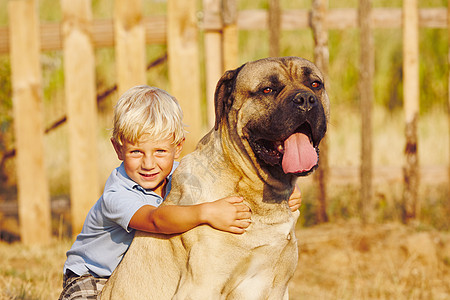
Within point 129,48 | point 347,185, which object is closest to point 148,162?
point 129,48

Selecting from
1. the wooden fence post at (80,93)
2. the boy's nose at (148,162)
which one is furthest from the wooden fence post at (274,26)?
the boy's nose at (148,162)

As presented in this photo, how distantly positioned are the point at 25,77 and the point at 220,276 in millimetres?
3525

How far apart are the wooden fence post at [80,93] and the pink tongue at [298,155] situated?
120 inches

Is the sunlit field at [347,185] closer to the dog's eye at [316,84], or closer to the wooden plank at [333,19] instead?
the wooden plank at [333,19]

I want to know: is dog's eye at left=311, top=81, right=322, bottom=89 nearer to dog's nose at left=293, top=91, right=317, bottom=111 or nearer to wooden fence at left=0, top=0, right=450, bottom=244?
dog's nose at left=293, top=91, right=317, bottom=111

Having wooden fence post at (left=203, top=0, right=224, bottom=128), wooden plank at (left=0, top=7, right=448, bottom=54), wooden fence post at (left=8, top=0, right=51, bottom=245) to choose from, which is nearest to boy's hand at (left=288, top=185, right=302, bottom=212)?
wooden fence post at (left=203, top=0, right=224, bottom=128)

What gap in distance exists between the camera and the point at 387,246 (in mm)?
4988

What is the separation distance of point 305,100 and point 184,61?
9.19 ft

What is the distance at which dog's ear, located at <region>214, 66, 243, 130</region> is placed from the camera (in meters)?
2.72

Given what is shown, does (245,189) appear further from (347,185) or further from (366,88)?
(347,185)

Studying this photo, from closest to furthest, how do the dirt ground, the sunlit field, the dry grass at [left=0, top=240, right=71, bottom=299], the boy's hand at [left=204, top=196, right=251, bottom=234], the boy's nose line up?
the boy's hand at [left=204, top=196, right=251, bottom=234] → the boy's nose → the dry grass at [left=0, top=240, right=71, bottom=299] → the dirt ground → the sunlit field

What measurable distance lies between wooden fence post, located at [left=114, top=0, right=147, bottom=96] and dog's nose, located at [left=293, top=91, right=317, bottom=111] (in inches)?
114

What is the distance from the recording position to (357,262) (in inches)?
193

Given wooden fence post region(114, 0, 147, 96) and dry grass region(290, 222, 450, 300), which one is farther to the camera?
wooden fence post region(114, 0, 147, 96)
